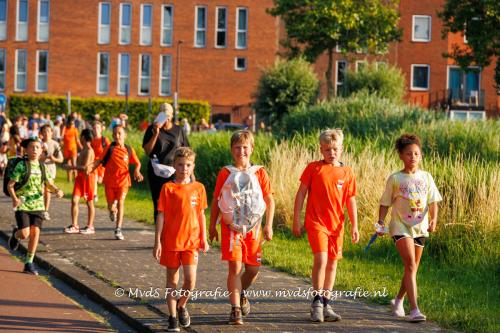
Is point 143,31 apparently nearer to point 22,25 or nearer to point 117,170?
point 22,25

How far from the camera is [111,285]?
34.4 feet

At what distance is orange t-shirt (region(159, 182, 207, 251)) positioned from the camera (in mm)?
8492

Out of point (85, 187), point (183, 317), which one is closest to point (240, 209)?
point (183, 317)

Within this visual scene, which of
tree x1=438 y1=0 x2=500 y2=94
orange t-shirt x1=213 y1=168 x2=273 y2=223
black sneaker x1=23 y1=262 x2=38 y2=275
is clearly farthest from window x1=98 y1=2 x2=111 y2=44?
orange t-shirt x1=213 y1=168 x2=273 y2=223

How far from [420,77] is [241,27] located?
39.1 feet

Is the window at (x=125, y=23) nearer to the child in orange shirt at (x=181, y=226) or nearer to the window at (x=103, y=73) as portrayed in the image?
the window at (x=103, y=73)

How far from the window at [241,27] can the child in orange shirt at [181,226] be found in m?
61.0

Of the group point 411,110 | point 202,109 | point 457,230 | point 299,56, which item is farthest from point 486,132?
point 202,109

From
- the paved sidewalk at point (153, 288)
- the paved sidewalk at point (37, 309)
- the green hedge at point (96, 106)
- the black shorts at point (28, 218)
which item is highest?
the green hedge at point (96, 106)

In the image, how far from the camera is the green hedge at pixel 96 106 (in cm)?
6538

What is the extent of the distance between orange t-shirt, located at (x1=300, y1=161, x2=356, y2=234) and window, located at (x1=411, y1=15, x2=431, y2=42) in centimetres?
6097

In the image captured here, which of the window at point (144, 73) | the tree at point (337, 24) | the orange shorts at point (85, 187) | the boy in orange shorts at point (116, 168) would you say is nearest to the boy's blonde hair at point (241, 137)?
the boy in orange shorts at point (116, 168)

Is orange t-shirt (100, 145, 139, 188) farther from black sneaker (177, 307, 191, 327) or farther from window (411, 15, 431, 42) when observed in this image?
window (411, 15, 431, 42)

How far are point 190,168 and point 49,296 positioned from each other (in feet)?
8.60
